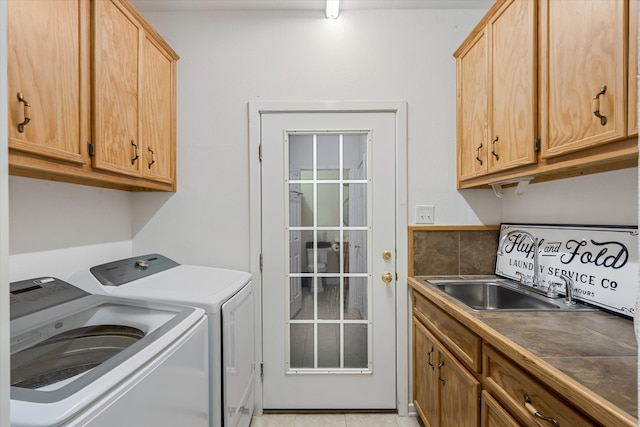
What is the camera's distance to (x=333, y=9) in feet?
6.86

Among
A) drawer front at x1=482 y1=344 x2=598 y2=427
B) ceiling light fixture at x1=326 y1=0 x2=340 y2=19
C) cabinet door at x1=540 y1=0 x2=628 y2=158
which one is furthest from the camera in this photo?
ceiling light fixture at x1=326 y1=0 x2=340 y2=19

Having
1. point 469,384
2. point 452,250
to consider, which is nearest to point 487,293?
point 452,250

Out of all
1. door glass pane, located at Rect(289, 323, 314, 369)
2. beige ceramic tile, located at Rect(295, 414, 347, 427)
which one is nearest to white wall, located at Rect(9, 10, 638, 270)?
door glass pane, located at Rect(289, 323, 314, 369)

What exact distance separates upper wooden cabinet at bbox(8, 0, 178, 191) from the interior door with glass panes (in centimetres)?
68

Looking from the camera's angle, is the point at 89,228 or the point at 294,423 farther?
the point at 294,423

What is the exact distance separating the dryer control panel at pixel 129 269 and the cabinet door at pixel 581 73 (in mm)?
1987

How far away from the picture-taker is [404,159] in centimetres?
219

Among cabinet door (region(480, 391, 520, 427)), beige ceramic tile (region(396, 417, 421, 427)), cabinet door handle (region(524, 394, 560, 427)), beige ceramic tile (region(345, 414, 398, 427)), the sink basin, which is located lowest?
beige ceramic tile (region(396, 417, 421, 427))

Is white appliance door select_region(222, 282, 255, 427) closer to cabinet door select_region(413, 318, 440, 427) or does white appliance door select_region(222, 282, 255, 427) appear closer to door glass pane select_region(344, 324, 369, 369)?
door glass pane select_region(344, 324, 369, 369)

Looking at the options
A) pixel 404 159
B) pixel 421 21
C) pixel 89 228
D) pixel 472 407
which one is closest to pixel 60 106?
pixel 89 228

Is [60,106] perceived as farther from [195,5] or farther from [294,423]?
[294,423]

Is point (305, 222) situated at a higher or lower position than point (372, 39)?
lower

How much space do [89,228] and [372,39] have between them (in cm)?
206

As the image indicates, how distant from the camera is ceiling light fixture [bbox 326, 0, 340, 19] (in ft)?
6.66
